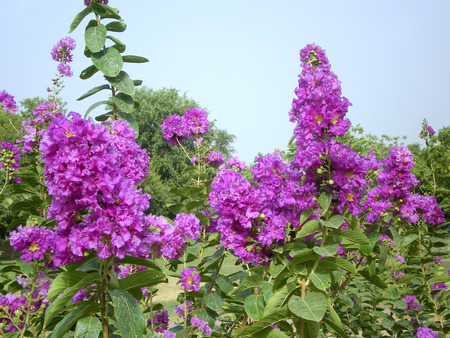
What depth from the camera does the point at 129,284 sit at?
5.62 ft

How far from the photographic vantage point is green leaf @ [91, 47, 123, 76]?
231 centimetres

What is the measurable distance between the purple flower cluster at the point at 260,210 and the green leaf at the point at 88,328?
2.76 feet

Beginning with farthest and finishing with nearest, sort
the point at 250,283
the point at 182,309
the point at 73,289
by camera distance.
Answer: the point at 182,309
the point at 250,283
the point at 73,289

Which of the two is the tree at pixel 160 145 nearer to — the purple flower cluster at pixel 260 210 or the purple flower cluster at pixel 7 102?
the purple flower cluster at pixel 7 102

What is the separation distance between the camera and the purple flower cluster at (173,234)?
2.50m

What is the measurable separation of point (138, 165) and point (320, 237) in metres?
1.03

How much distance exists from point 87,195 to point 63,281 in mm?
343

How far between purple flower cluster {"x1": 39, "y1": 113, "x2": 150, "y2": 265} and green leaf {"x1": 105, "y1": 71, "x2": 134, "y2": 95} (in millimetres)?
749

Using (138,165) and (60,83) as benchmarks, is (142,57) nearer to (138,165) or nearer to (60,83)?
(138,165)

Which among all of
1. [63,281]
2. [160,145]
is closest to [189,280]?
[63,281]

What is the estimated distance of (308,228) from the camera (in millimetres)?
1971

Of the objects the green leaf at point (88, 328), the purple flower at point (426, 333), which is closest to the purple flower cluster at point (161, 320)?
the green leaf at point (88, 328)

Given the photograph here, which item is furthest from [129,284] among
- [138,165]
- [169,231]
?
[169,231]

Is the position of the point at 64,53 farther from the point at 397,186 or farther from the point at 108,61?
the point at 397,186
